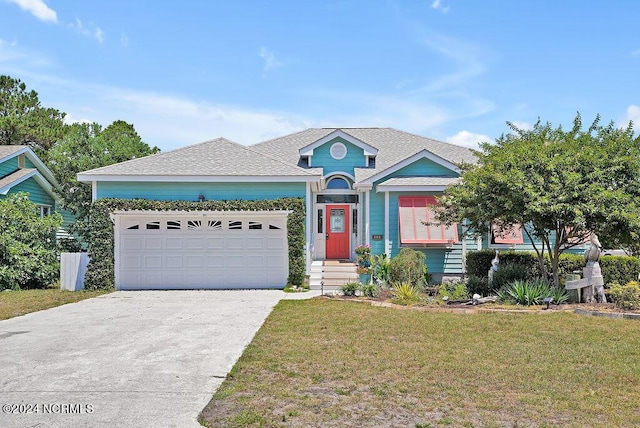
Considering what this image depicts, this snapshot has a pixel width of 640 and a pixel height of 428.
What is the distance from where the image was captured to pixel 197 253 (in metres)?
16.8

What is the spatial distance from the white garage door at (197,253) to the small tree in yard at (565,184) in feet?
21.5

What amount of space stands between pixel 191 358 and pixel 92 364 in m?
1.25

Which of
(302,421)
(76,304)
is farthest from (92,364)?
(76,304)

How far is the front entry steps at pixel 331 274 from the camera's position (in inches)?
658

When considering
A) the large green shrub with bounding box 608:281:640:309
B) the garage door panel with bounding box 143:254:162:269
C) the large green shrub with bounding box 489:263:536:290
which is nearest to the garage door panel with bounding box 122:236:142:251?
the garage door panel with bounding box 143:254:162:269

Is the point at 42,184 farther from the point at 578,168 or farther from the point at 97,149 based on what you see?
the point at 578,168

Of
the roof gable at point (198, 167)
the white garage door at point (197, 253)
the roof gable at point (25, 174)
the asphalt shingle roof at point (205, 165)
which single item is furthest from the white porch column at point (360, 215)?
the roof gable at point (25, 174)

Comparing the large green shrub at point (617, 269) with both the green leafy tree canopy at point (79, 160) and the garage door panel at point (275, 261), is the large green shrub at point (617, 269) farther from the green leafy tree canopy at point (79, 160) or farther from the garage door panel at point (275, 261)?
the green leafy tree canopy at point (79, 160)

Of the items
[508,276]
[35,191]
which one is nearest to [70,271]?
[35,191]

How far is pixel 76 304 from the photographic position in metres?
13.4

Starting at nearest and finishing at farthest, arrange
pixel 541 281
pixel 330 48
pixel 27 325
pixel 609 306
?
1. pixel 27 325
2. pixel 609 306
3. pixel 541 281
4. pixel 330 48

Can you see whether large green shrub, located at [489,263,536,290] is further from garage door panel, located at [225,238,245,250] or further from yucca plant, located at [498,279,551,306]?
garage door panel, located at [225,238,245,250]

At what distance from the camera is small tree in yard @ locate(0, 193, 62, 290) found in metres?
16.3

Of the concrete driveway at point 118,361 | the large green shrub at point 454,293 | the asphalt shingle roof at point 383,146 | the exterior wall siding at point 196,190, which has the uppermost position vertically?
the asphalt shingle roof at point 383,146
